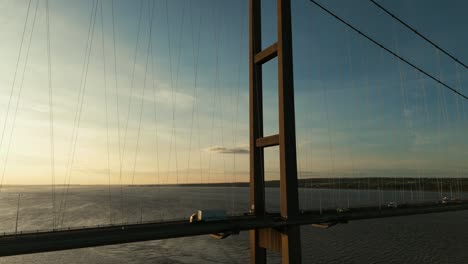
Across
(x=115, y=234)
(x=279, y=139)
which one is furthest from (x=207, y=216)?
(x=279, y=139)

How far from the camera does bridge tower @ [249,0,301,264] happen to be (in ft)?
64.6

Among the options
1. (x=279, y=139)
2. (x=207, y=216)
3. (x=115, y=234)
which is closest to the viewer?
(x=115, y=234)

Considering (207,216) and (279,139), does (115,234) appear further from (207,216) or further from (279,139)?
(279,139)

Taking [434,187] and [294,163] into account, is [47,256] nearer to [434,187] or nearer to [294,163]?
[294,163]

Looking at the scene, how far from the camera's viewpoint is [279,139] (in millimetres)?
20422

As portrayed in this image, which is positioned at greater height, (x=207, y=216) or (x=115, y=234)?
(x=207, y=216)

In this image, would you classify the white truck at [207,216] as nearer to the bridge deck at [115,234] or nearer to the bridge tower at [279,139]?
the bridge deck at [115,234]

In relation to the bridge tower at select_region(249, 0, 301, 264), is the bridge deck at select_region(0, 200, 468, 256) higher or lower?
lower

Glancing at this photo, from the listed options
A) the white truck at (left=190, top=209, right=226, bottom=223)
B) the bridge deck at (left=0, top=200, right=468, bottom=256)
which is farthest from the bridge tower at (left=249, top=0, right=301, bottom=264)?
the white truck at (left=190, top=209, right=226, bottom=223)

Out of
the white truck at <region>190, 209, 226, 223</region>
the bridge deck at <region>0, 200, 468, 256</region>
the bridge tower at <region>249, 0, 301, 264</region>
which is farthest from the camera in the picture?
the bridge tower at <region>249, 0, 301, 264</region>

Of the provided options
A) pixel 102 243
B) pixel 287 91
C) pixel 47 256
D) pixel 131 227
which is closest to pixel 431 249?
pixel 287 91

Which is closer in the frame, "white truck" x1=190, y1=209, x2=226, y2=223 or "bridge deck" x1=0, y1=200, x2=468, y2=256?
"bridge deck" x1=0, y1=200, x2=468, y2=256

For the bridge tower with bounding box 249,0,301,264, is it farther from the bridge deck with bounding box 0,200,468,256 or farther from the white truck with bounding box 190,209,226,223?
the white truck with bounding box 190,209,226,223

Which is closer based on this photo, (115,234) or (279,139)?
(115,234)
